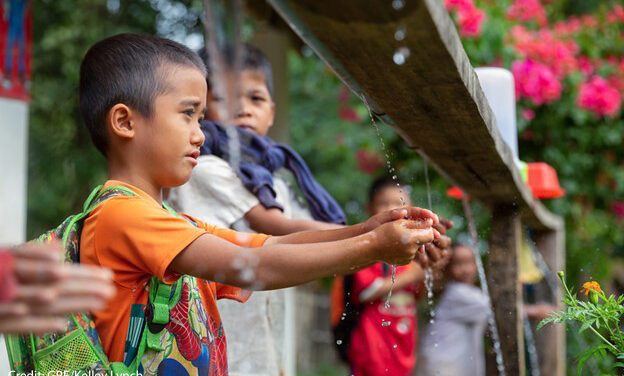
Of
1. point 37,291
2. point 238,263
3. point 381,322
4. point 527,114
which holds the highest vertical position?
point 527,114

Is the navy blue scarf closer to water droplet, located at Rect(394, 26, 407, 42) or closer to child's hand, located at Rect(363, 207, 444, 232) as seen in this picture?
child's hand, located at Rect(363, 207, 444, 232)

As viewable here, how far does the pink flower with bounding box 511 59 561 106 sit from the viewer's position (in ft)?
17.7

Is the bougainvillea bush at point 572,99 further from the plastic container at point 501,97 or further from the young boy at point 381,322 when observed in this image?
the plastic container at point 501,97

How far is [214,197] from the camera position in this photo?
8.02 feet

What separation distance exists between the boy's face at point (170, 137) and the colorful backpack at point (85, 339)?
0.11 meters

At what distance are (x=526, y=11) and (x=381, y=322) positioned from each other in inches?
109

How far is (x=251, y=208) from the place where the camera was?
94.5 inches

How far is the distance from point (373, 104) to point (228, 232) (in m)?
0.42

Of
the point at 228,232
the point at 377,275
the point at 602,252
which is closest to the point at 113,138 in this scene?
the point at 228,232

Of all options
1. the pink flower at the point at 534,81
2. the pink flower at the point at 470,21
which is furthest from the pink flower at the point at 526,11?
the pink flower at the point at 470,21

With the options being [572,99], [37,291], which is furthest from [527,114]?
[37,291]

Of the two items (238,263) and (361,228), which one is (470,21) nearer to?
(361,228)

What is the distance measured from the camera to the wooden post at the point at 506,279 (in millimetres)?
3350

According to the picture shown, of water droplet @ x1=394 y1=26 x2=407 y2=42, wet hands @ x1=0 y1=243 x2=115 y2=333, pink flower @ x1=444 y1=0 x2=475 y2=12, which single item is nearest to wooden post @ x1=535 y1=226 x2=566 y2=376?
pink flower @ x1=444 y1=0 x2=475 y2=12
